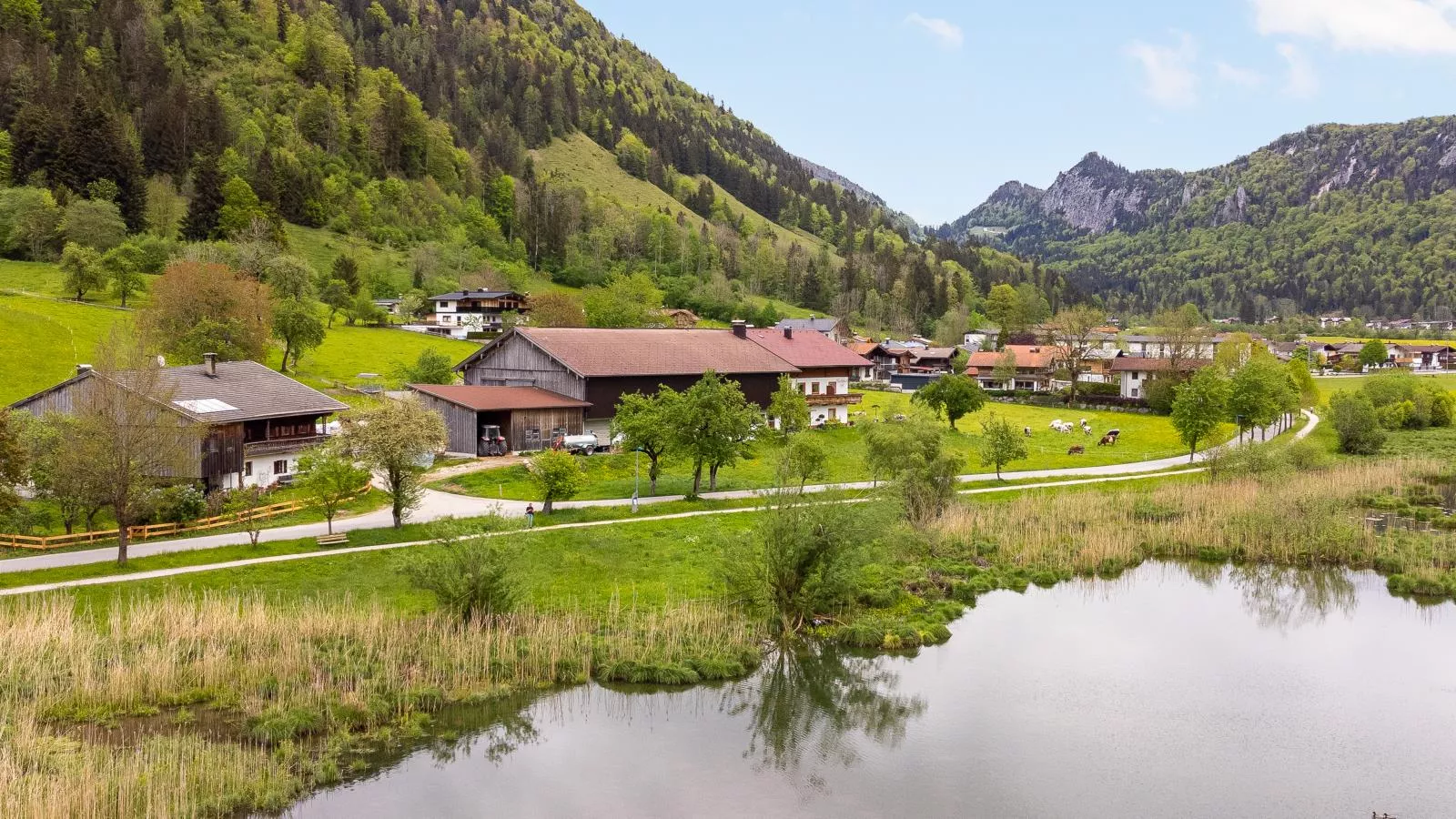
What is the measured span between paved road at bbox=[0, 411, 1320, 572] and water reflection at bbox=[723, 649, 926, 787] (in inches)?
271

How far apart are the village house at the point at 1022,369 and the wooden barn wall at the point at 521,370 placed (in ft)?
192

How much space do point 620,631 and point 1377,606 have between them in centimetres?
2422

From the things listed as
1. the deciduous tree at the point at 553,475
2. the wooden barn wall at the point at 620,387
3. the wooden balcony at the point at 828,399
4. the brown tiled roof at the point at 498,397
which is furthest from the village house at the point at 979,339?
the deciduous tree at the point at 553,475

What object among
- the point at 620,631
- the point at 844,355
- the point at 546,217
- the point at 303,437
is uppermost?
the point at 546,217

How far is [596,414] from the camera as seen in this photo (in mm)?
52656

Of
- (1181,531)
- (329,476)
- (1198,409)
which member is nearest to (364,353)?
(329,476)

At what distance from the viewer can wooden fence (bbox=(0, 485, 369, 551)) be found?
29500 mm

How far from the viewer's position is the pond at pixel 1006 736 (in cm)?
1716

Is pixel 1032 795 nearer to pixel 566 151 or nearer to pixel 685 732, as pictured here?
pixel 685 732

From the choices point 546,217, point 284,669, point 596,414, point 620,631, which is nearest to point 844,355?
point 596,414

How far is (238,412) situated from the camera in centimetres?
3828

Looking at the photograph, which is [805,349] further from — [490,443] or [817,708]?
[817,708]

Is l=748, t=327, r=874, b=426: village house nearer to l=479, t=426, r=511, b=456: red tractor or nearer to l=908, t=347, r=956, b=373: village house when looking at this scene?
l=479, t=426, r=511, b=456: red tractor

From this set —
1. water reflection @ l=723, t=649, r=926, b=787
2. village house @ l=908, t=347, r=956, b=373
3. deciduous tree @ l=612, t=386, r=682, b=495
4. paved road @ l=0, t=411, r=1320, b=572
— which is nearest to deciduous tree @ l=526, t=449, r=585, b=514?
paved road @ l=0, t=411, r=1320, b=572
